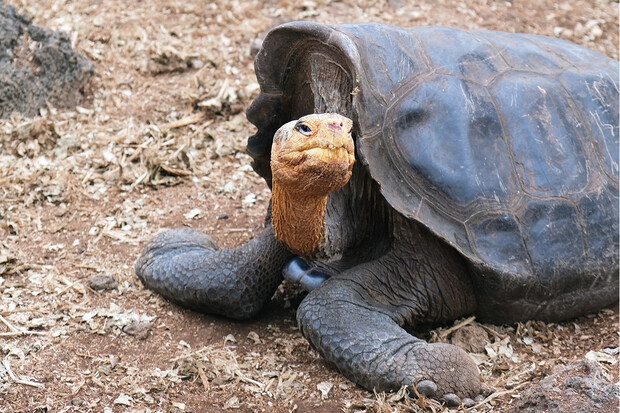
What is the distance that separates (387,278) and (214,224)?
1563 mm

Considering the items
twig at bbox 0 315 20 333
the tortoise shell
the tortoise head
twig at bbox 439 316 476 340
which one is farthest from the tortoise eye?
twig at bbox 0 315 20 333

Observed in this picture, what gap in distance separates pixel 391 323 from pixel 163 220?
195 centimetres

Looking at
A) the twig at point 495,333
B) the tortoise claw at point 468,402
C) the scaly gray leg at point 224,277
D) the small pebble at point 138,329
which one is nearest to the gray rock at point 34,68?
the scaly gray leg at point 224,277

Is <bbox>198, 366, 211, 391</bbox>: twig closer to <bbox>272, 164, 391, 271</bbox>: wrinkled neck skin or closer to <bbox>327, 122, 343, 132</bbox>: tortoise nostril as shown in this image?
<bbox>272, 164, 391, 271</bbox>: wrinkled neck skin

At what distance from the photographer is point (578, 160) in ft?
12.7

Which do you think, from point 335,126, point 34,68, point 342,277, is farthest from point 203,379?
point 34,68

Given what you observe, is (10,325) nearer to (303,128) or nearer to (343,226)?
(343,226)

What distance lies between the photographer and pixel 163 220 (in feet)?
16.2

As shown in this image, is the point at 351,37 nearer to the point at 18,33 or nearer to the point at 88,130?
the point at 88,130

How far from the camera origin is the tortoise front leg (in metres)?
3.27

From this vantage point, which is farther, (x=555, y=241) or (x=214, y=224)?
(x=214, y=224)

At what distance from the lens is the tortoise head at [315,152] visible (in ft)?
9.53

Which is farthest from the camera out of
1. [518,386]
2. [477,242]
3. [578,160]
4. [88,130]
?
[88,130]

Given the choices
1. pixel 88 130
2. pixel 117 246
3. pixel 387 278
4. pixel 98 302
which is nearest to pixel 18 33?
pixel 88 130
